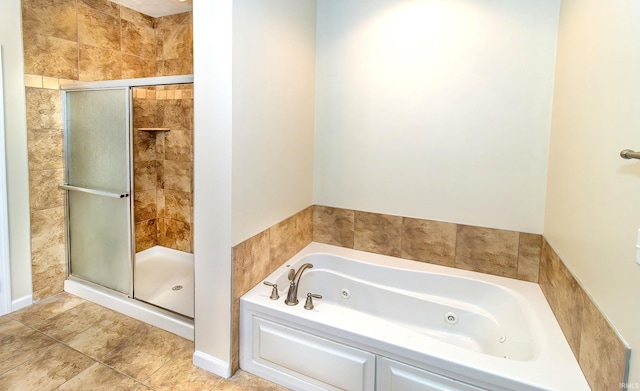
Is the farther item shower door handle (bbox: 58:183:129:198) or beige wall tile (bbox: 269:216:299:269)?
shower door handle (bbox: 58:183:129:198)

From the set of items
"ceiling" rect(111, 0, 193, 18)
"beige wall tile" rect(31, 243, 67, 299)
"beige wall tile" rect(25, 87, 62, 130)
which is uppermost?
"ceiling" rect(111, 0, 193, 18)

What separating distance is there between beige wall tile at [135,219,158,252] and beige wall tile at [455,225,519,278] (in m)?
3.02

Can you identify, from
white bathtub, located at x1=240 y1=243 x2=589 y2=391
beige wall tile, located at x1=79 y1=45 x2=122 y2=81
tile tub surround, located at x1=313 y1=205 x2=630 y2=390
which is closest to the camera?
tile tub surround, located at x1=313 y1=205 x2=630 y2=390

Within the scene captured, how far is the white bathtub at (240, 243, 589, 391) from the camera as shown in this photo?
1.44 m

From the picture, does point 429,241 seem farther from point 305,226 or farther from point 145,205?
point 145,205

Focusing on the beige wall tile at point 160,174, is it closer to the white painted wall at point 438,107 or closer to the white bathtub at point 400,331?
the white painted wall at point 438,107

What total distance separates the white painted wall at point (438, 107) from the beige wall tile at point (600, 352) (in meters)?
0.95

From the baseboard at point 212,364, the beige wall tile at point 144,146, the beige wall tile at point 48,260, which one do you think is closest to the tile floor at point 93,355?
the baseboard at point 212,364

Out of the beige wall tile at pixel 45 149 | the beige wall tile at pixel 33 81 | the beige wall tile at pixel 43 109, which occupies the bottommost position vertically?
the beige wall tile at pixel 45 149

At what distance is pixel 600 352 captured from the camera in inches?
47.4

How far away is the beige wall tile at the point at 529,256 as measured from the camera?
216cm

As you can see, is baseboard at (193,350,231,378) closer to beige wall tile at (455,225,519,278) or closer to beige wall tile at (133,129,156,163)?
beige wall tile at (455,225,519,278)

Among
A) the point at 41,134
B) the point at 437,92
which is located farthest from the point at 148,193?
the point at 437,92

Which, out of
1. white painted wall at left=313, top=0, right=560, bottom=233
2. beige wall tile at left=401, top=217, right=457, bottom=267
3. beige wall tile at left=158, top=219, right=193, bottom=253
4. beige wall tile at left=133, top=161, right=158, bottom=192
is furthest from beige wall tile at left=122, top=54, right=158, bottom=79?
beige wall tile at left=401, top=217, right=457, bottom=267
